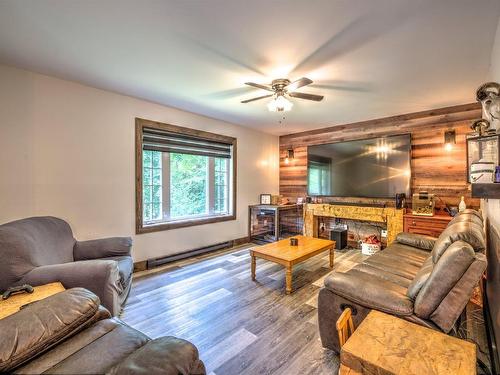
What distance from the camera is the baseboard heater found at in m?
3.59

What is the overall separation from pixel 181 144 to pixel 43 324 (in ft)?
10.9

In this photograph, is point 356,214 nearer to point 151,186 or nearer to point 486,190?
point 486,190

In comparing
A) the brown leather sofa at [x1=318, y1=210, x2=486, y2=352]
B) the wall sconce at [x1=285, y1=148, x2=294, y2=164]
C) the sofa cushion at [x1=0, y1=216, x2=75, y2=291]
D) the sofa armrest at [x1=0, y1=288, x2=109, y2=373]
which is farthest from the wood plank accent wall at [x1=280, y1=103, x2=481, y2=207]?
the sofa cushion at [x1=0, y1=216, x2=75, y2=291]

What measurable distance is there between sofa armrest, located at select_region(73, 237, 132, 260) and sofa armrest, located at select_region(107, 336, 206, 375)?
2.08m

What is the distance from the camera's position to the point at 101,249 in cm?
260

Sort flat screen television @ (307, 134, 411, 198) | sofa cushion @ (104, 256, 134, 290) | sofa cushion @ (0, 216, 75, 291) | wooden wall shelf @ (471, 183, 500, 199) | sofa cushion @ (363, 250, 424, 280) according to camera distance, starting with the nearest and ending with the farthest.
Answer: wooden wall shelf @ (471, 183, 500, 199), sofa cushion @ (0, 216, 75, 291), sofa cushion @ (363, 250, 424, 280), sofa cushion @ (104, 256, 134, 290), flat screen television @ (307, 134, 411, 198)

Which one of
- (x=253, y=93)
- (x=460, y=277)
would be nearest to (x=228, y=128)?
(x=253, y=93)

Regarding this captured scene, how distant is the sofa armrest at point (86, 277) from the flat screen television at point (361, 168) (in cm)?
408

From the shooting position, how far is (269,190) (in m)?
5.68

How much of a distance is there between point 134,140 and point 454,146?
4.68m

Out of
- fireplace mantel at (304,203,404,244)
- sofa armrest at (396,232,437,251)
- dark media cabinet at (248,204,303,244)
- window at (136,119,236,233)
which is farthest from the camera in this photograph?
dark media cabinet at (248,204,303,244)

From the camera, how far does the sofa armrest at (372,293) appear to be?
1.48 m

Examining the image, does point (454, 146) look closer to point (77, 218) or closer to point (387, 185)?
point (387, 185)

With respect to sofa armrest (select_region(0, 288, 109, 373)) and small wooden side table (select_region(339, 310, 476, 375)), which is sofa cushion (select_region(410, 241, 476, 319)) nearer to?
small wooden side table (select_region(339, 310, 476, 375))
